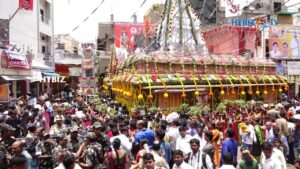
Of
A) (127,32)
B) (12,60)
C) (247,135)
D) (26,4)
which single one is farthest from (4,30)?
(127,32)

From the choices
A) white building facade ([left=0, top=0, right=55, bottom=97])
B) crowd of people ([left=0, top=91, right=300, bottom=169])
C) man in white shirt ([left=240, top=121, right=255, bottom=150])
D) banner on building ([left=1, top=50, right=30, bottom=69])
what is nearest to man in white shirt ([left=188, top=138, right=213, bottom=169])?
crowd of people ([left=0, top=91, right=300, bottom=169])

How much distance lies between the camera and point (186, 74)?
19.1m

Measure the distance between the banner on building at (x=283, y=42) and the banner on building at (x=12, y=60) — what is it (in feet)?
76.3

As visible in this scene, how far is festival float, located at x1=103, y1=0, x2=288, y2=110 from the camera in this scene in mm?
17719

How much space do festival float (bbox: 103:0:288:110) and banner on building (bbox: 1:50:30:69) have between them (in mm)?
5978

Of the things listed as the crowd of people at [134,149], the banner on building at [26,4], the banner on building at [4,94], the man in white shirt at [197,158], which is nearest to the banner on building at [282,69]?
the banner on building at [26,4]

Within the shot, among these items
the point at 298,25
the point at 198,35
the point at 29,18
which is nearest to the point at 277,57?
the point at 298,25

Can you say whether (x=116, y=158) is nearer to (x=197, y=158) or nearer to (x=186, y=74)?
(x=197, y=158)

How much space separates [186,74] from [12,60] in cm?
949

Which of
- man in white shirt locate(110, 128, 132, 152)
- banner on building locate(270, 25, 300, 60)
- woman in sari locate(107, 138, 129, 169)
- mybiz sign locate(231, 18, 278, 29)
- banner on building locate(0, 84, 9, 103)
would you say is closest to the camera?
woman in sari locate(107, 138, 129, 169)

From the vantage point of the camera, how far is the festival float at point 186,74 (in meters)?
17.7

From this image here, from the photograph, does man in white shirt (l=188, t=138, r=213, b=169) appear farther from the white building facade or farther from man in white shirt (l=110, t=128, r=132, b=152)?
the white building facade

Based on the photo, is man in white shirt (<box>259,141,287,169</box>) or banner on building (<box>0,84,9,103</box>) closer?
man in white shirt (<box>259,141,287,169</box>)

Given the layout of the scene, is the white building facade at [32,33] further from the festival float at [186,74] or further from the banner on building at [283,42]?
the banner on building at [283,42]
